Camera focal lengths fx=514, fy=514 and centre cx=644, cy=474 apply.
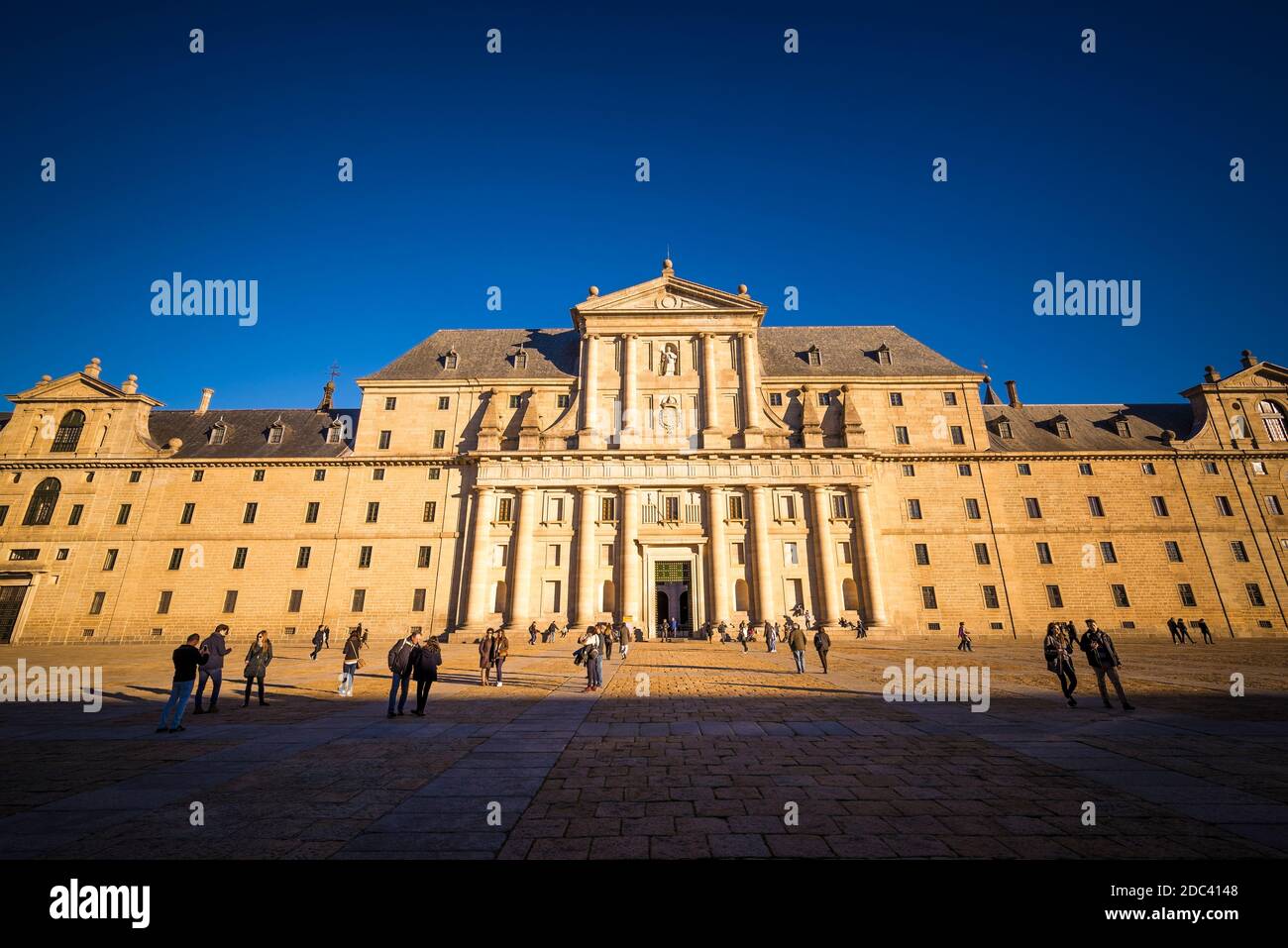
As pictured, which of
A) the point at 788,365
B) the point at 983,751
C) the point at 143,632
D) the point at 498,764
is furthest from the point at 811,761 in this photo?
the point at 143,632

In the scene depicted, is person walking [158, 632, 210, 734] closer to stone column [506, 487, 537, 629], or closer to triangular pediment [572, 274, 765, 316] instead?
stone column [506, 487, 537, 629]

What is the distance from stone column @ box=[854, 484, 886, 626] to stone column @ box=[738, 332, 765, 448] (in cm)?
735

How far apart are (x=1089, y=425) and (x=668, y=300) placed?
33689mm

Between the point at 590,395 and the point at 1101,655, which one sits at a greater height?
the point at 590,395

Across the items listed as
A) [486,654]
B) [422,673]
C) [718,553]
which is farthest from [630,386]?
[422,673]

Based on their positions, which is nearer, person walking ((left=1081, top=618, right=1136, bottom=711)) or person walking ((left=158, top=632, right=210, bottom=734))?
person walking ((left=158, top=632, right=210, bottom=734))

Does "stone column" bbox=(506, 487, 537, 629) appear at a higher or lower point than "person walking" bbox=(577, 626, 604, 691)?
higher

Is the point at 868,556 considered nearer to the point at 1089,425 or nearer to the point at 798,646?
the point at 798,646

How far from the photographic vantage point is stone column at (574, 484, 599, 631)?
1238 inches

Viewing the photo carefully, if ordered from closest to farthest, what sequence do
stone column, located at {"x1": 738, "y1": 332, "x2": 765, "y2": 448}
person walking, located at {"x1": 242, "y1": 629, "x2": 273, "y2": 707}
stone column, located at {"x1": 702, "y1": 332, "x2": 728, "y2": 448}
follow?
person walking, located at {"x1": 242, "y1": 629, "x2": 273, "y2": 707}, stone column, located at {"x1": 738, "y1": 332, "x2": 765, "y2": 448}, stone column, located at {"x1": 702, "y1": 332, "x2": 728, "y2": 448}

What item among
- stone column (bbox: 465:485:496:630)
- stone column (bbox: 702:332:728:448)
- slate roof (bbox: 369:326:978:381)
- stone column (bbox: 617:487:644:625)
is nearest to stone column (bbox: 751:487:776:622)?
stone column (bbox: 702:332:728:448)

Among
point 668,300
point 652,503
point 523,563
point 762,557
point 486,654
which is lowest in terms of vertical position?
point 486,654

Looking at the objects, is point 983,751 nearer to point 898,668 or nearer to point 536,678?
point 898,668

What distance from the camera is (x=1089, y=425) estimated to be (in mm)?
39438
